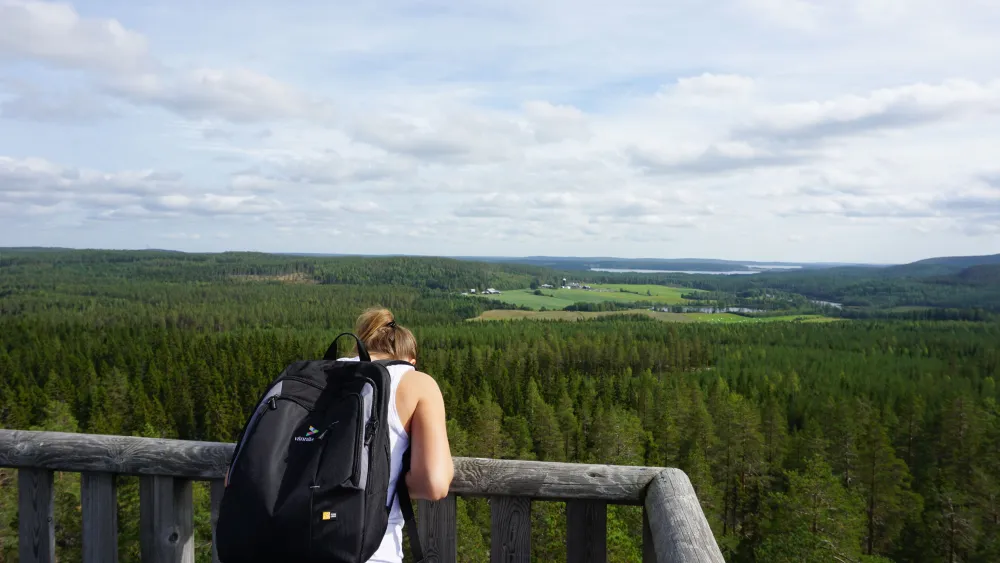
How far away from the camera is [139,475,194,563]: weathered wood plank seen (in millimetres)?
3643

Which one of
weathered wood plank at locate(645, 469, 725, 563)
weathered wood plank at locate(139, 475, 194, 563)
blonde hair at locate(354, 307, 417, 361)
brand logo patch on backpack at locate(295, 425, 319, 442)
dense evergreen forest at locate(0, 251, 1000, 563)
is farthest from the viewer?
dense evergreen forest at locate(0, 251, 1000, 563)

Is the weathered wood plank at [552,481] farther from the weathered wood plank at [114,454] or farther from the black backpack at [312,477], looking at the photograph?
the weathered wood plank at [114,454]

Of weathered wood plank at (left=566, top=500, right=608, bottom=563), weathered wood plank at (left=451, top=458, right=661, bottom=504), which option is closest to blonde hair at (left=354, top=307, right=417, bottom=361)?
weathered wood plank at (left=451, top=458, right=661, bottom=504)

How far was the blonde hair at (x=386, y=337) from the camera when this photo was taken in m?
3.46

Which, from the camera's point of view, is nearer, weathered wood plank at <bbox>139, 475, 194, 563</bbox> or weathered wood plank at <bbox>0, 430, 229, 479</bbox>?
weathered wood plank at <bbox>0, 430, 229, 479</bbox>

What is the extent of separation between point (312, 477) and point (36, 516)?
234 cm

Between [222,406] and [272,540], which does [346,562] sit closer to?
[272,540]

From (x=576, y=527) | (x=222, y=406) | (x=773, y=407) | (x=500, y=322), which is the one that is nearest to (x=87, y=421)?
(x=222, y=406)

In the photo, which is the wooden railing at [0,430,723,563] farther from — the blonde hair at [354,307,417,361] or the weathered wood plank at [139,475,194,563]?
the blonde hair at [354,307,417,361]

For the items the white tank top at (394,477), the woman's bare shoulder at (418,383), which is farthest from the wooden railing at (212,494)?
the woman's bare shoulder at (418,383)

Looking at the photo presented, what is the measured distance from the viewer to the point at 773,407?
6172 centimetres

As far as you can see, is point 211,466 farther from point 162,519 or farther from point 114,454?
point 114,454

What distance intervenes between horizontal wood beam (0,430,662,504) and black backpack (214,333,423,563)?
2.23ft

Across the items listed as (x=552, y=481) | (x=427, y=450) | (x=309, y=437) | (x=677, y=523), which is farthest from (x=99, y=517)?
(x=677, y=523)
